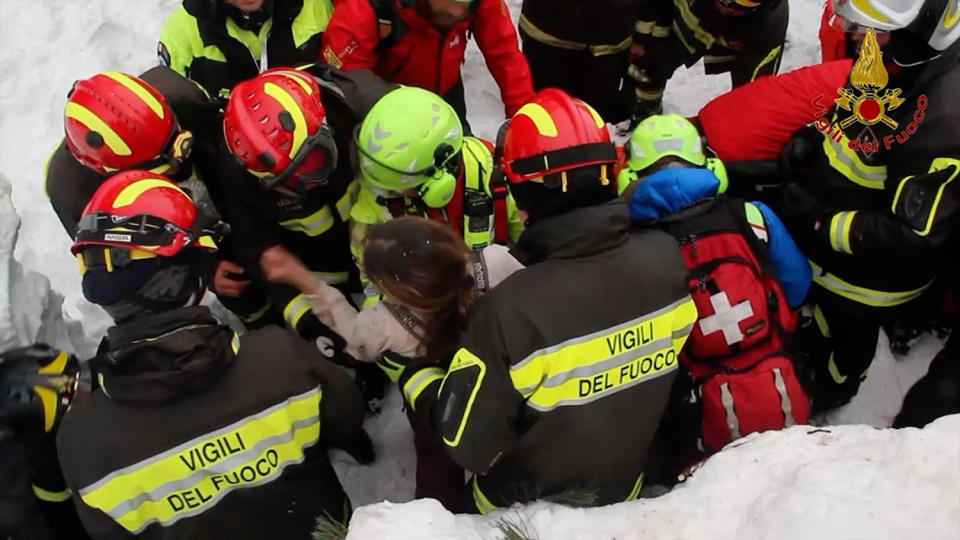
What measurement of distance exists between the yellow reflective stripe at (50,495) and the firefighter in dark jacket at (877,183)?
121 inches

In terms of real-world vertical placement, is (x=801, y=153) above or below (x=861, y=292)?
above

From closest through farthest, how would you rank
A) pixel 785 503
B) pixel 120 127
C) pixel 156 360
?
pixel 785 503 → pixel 156 360 → pixel 120 127

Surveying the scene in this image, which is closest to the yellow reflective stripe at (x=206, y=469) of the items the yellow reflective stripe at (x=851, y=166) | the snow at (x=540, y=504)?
the snow at (x=540, y=504)

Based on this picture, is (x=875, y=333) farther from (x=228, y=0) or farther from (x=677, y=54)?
(x=228, y=0)

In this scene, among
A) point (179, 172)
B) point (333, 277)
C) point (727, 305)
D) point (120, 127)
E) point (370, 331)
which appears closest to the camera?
point (370, 331)

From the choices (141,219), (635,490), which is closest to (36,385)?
(141,219)

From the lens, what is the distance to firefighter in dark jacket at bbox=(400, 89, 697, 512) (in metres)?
2.13

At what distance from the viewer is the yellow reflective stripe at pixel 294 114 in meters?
2.77

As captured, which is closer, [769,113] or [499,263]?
[499,263]

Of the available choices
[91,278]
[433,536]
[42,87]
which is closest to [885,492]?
[433,536]

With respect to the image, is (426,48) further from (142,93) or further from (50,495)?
(50,495)

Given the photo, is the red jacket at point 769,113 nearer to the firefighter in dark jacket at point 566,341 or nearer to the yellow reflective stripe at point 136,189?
the firefighter in dark jacket at point 566,341

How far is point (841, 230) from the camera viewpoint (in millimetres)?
2824

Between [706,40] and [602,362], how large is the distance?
3.10 meters
